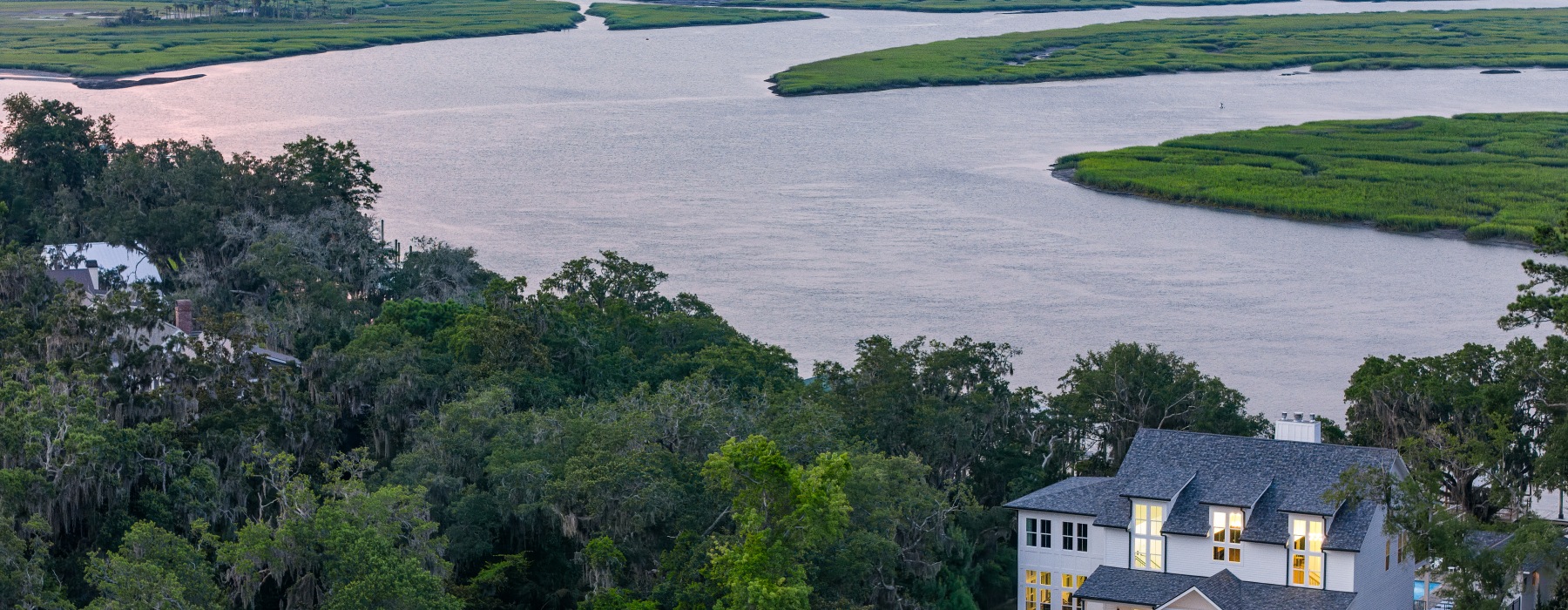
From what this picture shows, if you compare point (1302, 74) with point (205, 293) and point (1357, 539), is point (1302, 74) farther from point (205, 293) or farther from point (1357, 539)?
point (1357, 539)

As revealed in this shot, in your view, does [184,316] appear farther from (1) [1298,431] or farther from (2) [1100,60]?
(2) [1100,60]

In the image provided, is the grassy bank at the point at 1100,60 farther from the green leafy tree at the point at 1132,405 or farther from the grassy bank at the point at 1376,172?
the green leafy tree at the point at 1132,405

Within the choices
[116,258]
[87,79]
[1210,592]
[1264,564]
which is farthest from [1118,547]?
[87,79]

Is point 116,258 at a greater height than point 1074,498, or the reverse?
point 116,258

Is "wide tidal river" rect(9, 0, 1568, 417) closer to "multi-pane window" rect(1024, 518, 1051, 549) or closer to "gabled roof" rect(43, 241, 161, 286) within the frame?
"gabled roof" rect(43, 241, 161, 286)

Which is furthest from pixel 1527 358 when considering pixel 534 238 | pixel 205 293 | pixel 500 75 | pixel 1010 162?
pixel 500 75

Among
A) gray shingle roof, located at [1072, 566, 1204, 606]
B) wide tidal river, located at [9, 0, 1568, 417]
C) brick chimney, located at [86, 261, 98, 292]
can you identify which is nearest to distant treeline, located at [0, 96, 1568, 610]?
gray shingle roof, located at [1072, 566, 1204, 606]
